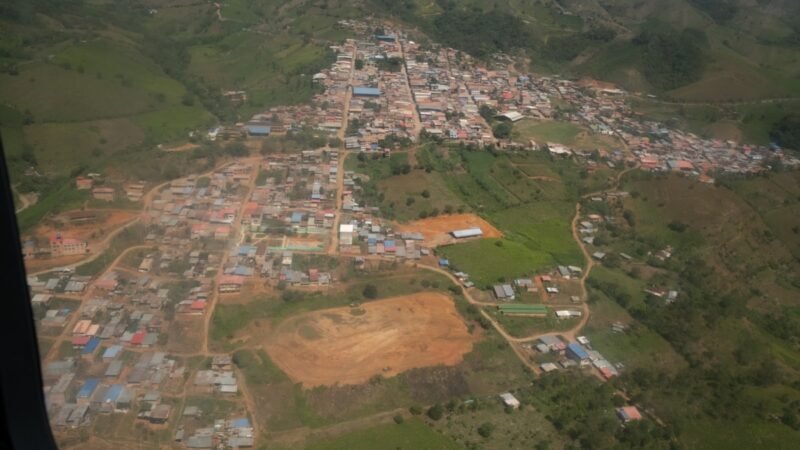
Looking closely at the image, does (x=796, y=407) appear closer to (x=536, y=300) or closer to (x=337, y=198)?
(x=536, y=300)

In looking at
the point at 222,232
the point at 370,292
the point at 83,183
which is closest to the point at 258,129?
the point at 83,183

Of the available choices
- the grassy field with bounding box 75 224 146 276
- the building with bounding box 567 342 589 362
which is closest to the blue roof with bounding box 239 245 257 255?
the grassy field with bounding box 75 224 146 276

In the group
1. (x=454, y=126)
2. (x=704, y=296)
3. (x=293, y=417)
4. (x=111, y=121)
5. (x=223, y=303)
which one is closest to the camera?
(x=293, y=417)

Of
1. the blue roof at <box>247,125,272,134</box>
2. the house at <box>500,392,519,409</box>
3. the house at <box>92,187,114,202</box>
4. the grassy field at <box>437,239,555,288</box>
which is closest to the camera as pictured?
the house at <box>500,392,519,409</box>

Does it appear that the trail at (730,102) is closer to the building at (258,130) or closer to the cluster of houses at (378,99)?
the cluster of houses at (378,99)

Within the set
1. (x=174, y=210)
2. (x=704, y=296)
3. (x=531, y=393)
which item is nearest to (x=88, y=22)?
(x=174, y=210)

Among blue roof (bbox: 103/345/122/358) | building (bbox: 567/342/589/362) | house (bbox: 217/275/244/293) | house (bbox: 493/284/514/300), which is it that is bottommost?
building (bbox: 567/342/589/362)

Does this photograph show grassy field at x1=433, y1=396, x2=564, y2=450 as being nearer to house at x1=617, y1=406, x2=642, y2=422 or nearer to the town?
the town

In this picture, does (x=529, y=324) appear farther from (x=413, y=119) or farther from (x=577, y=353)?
(x=413, y=119)
